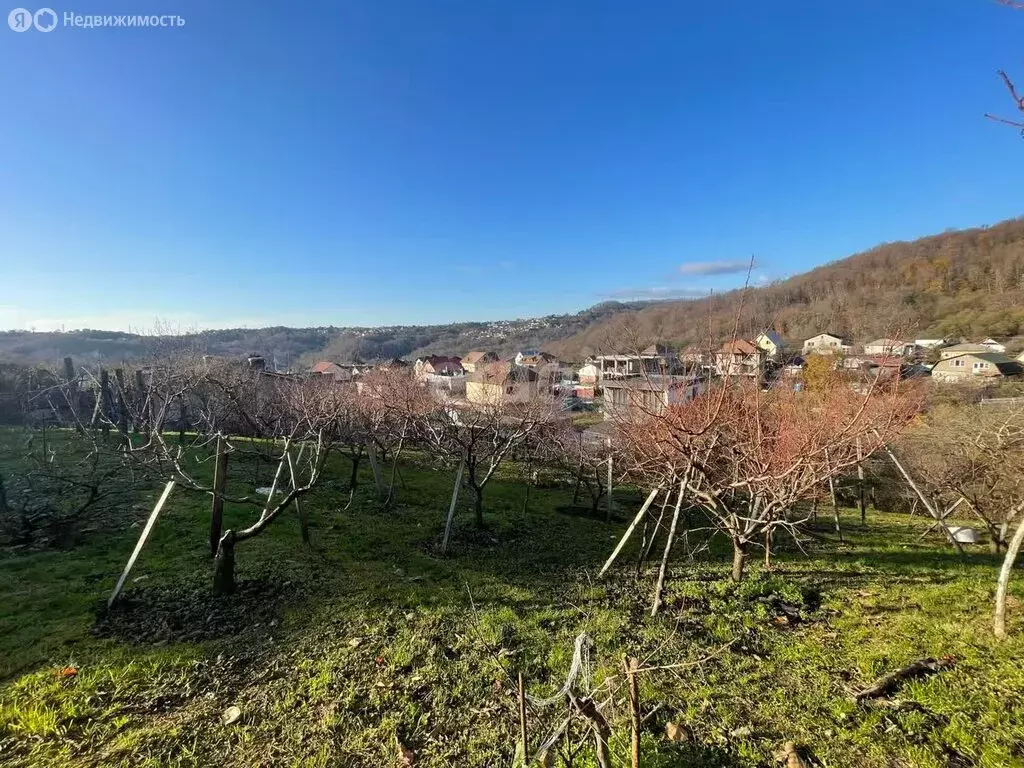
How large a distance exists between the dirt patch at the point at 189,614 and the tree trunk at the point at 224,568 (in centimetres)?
9

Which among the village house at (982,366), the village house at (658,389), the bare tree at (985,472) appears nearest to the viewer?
the village house at (658,389)

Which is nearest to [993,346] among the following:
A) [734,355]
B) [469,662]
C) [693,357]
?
[693,357]

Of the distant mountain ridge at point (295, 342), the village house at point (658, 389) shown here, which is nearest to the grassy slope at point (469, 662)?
the village house at point (658, 389)

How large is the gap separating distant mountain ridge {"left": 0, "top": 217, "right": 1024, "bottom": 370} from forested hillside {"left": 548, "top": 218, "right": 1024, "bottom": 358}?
0.03 metres

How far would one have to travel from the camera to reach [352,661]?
4.20 m

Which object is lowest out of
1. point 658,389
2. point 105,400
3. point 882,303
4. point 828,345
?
point 105,400

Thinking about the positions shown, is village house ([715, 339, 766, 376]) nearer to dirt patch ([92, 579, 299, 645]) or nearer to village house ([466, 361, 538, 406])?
dirt patch ([92, 579, 299, 645])

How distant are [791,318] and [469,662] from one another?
7.51 meters

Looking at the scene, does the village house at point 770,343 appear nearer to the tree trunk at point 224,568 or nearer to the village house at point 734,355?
the village house at point 734,355

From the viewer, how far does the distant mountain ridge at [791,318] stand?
563cm

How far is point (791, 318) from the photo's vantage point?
780cm

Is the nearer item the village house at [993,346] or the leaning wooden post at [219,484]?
the leaning wooden post at [219,484]

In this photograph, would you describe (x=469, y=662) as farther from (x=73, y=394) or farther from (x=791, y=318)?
(x=73, y=394)

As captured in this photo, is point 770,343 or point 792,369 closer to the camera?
point 770,343
